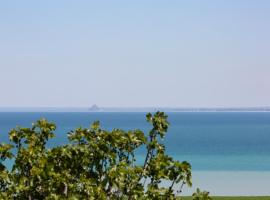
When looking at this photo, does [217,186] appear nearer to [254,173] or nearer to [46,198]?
[254,173]

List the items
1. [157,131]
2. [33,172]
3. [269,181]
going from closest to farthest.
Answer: [33,172]
[157,131]
[269,181]

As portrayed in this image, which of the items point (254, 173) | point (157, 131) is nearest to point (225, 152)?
point (254, 173)

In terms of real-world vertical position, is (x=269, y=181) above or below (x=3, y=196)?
below

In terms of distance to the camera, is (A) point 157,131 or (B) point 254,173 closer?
(A) point 157,131

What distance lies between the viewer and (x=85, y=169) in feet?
23.3

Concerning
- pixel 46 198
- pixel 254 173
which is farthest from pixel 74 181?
pixel 254 173

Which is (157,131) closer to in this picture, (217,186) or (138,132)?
(138,132)

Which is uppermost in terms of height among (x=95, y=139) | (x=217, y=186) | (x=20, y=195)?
(x=95, y=139)

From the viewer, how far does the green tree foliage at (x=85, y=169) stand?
6727 millimetres

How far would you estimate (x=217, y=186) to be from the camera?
148ft

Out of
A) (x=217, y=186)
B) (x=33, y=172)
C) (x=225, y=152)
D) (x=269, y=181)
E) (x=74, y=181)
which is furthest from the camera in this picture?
(x=225, y=152)

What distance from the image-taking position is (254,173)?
189 feet

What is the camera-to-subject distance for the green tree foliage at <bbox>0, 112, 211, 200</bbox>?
6.73 meters

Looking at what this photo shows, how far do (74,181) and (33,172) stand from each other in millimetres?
588
